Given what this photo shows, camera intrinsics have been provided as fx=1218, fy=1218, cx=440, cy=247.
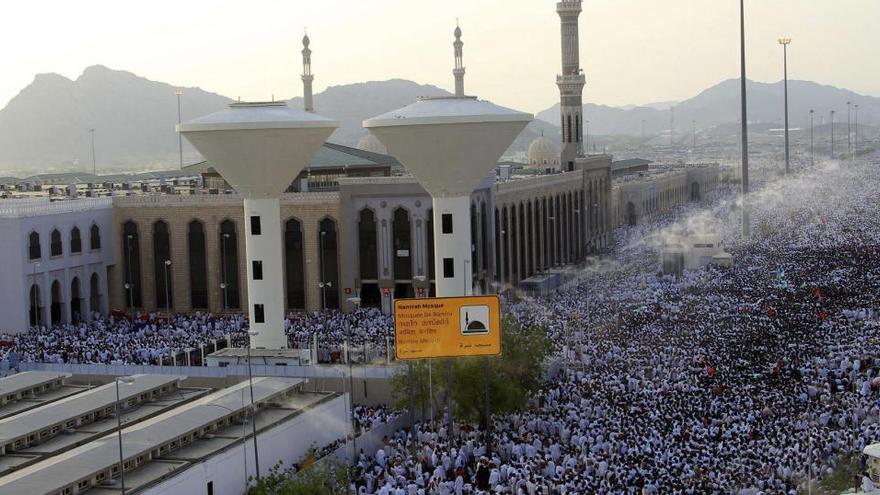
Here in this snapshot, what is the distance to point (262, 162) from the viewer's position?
3594cm

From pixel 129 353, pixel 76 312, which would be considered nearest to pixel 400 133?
pixel 129 353

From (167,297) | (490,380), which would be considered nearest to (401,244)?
(167,297)

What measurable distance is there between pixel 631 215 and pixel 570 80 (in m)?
16.2

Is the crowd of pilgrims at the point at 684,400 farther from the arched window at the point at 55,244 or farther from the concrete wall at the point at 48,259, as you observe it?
the arched window at the point at 55,244

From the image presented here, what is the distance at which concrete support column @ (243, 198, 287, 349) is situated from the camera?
37.1 meters

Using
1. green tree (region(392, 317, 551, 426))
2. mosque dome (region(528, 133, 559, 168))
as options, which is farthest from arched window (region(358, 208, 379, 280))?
mosque dome (region(528, 133, 559, 168))

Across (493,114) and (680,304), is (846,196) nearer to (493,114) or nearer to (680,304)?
(680,304)

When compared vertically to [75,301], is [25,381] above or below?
below

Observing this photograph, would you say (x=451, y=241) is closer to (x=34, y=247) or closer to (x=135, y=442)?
(x=135, y=442)

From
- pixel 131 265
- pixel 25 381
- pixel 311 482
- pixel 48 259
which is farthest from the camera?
pixel 131 265

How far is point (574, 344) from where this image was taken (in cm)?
3675

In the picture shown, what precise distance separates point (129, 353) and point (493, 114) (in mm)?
13350

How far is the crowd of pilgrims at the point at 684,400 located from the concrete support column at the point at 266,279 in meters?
8.55

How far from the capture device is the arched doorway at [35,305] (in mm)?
45406
